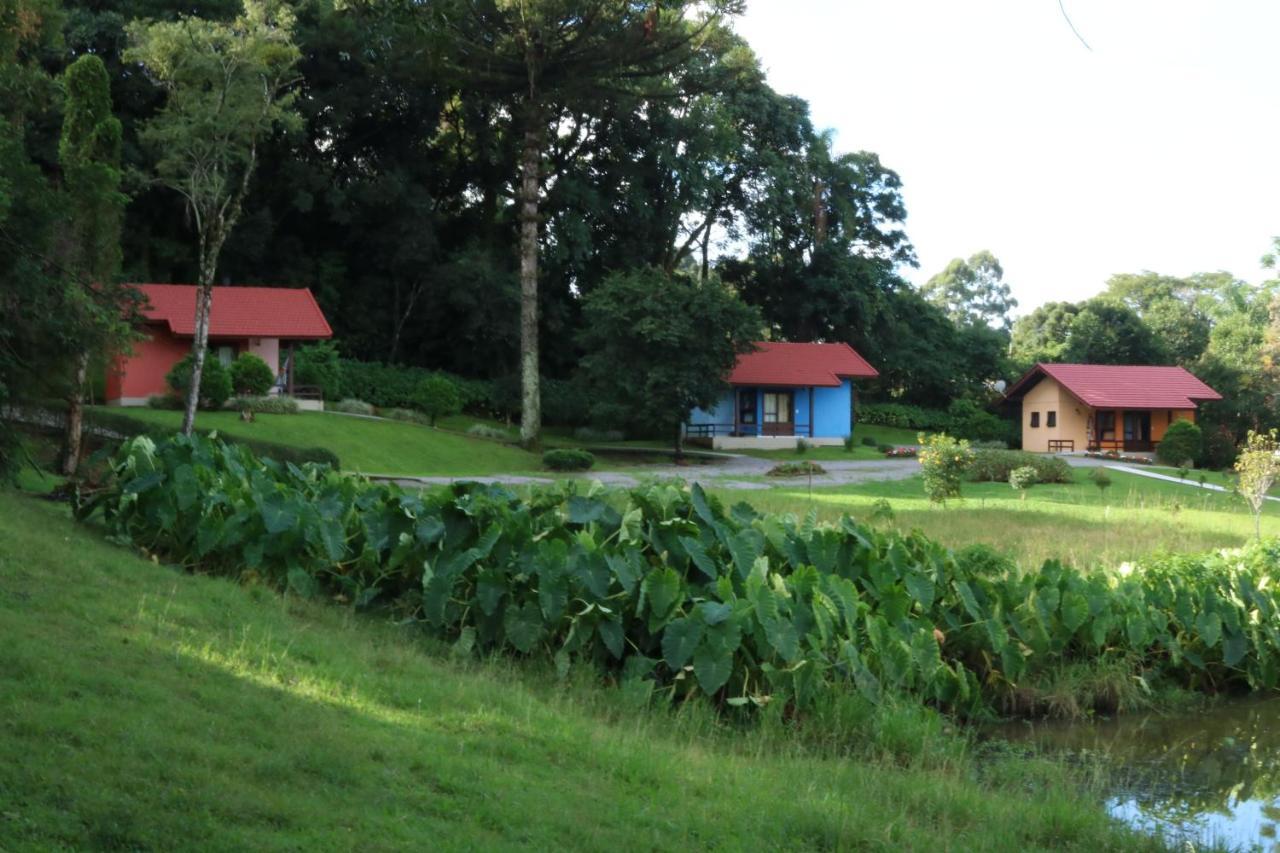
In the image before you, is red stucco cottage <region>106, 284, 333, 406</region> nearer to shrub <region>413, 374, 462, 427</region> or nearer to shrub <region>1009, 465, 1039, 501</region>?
shrub <region>413, 374, 462, 427</region>

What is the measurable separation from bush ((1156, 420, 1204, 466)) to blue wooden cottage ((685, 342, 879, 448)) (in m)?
12.6

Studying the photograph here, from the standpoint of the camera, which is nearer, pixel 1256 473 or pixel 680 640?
pixel 680 640

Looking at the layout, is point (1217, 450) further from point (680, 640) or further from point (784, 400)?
point (680, 640)

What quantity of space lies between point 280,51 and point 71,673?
23924mm

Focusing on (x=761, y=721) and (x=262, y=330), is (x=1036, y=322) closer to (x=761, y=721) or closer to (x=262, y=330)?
(x=262, y=330)

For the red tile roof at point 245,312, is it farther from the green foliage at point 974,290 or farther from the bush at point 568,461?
the green foliage at point 974,290

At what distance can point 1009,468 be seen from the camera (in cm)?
3309

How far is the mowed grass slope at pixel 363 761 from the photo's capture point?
4.41m

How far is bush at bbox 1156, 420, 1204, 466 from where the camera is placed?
1812 inches

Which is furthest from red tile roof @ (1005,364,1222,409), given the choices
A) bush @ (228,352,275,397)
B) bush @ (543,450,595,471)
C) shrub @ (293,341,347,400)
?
bush @ (228,352,275,397)

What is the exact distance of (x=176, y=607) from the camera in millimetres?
7750

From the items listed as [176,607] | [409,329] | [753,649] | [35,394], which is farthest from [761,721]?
[409,329]

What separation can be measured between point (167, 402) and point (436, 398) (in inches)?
366

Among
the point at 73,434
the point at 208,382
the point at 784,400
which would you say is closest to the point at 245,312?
the point at 208,382
